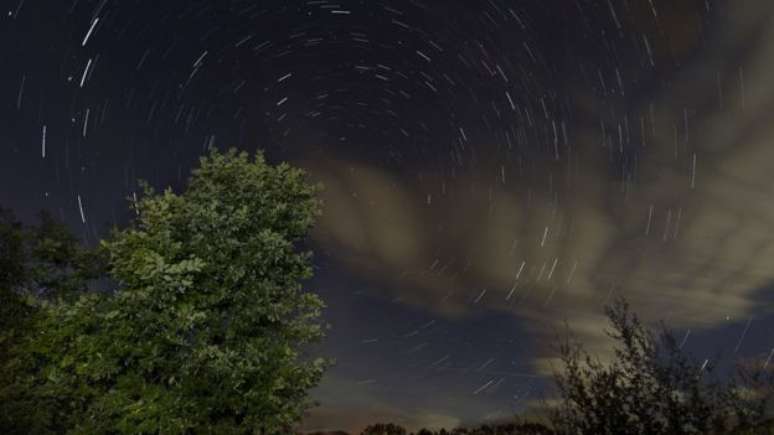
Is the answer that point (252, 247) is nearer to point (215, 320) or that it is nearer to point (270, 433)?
point (215, 320)

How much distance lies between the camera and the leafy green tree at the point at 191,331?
71.6ft

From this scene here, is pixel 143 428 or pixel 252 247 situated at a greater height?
pixel 252 247

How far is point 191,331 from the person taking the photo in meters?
23.3

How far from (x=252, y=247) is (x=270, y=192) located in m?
3.28

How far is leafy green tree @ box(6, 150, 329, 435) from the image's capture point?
71.6 feet

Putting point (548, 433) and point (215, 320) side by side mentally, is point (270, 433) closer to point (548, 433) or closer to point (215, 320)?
Answer: point (215, 320)

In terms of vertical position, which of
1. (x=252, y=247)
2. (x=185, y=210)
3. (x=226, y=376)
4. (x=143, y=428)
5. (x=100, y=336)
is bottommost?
(x=143, y=428)

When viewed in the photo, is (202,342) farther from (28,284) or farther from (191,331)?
(28,284)

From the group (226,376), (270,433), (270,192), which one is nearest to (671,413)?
(270,433)

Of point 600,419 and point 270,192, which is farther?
point 270,192

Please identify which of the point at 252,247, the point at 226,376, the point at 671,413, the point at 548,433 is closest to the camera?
the point at 671,413

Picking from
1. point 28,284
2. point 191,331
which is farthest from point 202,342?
point 28,284

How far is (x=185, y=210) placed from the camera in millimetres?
25062

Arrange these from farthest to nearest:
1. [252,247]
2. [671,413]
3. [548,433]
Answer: [548,433] < [252,247] < [671,413]
